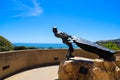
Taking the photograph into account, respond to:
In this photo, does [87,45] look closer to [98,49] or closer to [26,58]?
[98,49]

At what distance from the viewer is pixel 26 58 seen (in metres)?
13.9

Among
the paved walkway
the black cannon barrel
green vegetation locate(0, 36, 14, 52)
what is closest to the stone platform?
the black cannon barrel

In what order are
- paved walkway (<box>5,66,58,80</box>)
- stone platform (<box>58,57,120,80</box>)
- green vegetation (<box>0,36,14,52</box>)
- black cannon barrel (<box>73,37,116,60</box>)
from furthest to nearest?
1. green vegetation (<box>0,36,14,52</box>)
2. paved walkway (<box>5,66,58,80</box>)
3. black cannon barrel (<box>73,37,116,60</box>)
4. stone platform (<box>58,57,120,80</box>)

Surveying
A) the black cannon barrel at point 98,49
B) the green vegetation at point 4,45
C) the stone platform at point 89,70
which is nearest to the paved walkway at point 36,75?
the stone platform at point 89,70

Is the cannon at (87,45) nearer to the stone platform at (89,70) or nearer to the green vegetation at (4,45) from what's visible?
the stone platform at (89,70)

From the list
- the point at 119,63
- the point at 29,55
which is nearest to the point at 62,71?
the point at 119,63

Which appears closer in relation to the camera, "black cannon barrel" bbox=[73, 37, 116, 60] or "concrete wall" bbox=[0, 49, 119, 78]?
"black cannon barrel" bbox=[73, 37, 116, 60]

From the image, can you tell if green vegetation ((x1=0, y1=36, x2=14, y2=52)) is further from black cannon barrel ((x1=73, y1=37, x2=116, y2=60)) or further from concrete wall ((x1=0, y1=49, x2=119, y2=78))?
black cannon barrel ((x1=73, y1=37, x2=116, y2=60))

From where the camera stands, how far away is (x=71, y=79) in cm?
990

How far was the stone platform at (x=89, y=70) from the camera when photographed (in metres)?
8.63

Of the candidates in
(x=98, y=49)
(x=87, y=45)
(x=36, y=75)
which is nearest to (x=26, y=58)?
(x=36, y=75)

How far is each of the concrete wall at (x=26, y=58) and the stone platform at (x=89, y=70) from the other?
3.56 metres

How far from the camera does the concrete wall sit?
11.5 m

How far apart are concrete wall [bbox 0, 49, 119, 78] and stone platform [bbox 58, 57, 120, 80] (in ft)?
11.7
